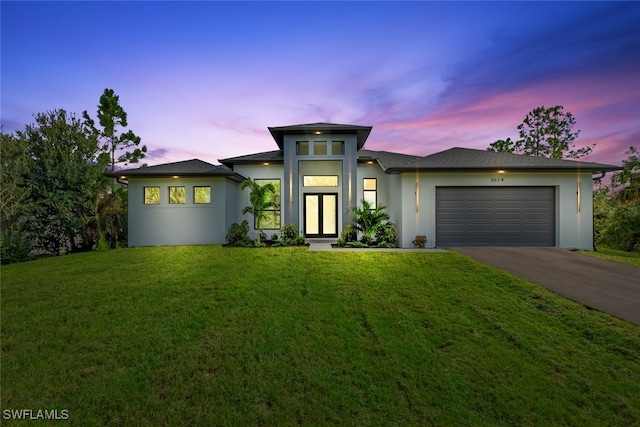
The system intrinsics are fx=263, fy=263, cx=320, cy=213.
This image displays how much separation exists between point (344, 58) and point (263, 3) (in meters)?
5.07

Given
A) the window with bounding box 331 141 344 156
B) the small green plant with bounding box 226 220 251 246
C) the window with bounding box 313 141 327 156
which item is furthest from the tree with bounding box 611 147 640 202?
the small green plant with bounding box 226 220 251 246

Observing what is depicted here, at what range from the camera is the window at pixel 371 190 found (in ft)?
44.6

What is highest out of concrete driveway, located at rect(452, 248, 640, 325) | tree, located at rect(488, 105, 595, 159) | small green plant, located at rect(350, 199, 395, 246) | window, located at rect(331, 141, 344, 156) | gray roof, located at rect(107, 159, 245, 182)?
tree, located at rect(488, 105, 595, 159)

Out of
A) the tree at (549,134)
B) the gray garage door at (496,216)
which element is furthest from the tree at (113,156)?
the tree at (549,134)

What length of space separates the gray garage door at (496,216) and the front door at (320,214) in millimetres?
4967

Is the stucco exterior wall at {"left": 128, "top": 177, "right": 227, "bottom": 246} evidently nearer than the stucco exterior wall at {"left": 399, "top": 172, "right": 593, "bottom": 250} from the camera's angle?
No

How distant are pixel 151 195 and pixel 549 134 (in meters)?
33.2

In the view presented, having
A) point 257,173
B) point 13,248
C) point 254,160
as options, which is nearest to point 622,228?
point 257,173

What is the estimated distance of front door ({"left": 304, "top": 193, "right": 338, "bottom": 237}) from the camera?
44.7 ft

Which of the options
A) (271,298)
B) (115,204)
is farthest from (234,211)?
(271,298)

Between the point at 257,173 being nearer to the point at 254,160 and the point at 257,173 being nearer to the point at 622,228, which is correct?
the point at 254,160

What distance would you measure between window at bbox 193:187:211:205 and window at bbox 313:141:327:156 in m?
5.54

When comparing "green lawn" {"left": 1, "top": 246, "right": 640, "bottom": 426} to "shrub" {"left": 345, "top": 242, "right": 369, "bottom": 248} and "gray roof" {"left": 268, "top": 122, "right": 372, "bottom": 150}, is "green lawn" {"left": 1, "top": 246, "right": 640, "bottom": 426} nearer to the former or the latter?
"shrub" {"left": 345, "top": 242, "right": 369, "bottom": 248}

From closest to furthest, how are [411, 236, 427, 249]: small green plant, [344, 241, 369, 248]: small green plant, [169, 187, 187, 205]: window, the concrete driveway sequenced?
the concrete driveway, [411, 236, 427, 249]: small green plant, [344, 241, 369, 248]: small green plant, [169, 187, 187, 205]: window
